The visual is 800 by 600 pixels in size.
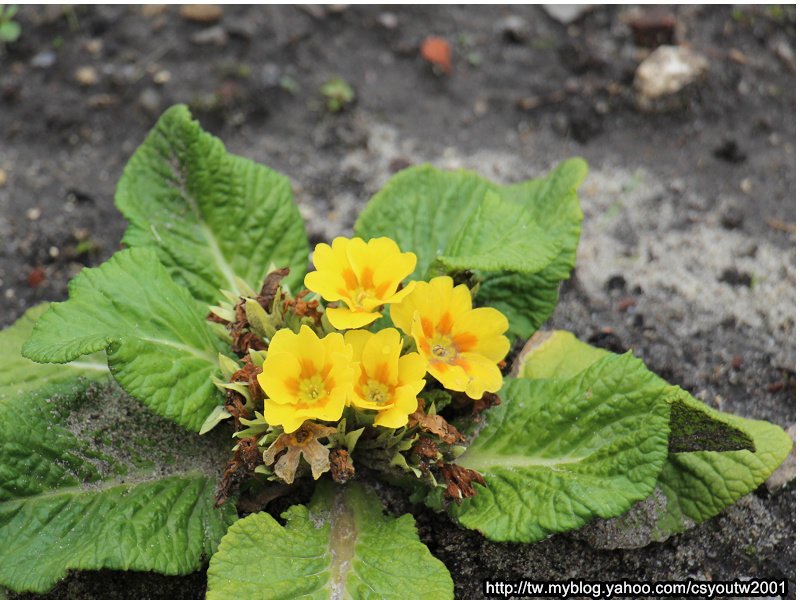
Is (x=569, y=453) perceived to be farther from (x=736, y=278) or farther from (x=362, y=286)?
(x=736, y=278)

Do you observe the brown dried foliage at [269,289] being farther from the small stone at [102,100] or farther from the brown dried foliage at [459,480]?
the small stone at [102,100]

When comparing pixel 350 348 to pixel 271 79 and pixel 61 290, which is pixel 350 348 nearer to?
pixel 61 290

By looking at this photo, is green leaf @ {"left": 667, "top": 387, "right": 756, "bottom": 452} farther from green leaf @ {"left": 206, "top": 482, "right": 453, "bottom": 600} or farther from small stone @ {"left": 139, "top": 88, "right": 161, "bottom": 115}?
small stone @ {"left": 139, "top": 88, "right": 161, "bottom": 115}

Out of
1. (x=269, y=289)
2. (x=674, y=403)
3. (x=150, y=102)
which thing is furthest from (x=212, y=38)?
(x=674, y=403)

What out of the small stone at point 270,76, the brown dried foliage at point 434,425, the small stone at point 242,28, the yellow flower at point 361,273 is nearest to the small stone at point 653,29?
the small stone at point 270,76

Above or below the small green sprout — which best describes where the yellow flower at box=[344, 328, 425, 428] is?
above

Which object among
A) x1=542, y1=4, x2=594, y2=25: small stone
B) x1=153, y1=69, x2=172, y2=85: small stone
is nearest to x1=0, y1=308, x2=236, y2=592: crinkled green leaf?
x1=153, y1=69, x2=172, y2=85: small stone
